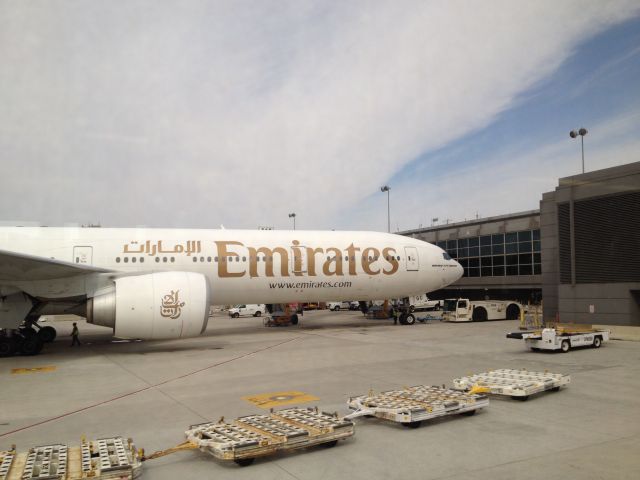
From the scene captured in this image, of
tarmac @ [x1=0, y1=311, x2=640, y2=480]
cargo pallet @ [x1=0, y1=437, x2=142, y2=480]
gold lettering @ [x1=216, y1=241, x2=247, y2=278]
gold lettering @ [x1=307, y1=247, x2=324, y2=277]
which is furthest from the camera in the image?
gold lettering @ [x1=307, y1=247, x2=324, y2=277]

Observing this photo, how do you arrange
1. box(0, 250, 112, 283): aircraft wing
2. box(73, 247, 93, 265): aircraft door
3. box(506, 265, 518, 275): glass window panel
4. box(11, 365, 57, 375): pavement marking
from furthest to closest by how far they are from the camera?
1. box(506, 265, 518, 275): glass window panel
2. box(73, 247, 93, 265): aircraft door
3. box(0, 250, 112, 283): aircraft wing
4. box(11, 365, 57, 375): pavement marking

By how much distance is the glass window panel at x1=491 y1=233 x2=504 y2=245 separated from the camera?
3617 centimetres

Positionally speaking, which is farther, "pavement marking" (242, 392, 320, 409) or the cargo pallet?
"pavement marking" (242, 392, 320, 409)

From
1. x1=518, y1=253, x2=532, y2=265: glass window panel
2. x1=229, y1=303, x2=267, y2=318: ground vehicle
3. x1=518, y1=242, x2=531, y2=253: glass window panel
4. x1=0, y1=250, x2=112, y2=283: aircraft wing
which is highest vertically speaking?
x1=518, y1=242, x2=531, y2=253: glass window panel

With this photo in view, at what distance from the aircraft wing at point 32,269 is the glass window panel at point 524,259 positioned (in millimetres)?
28730

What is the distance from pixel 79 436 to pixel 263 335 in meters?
13.6

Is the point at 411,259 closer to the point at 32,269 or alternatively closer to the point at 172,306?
the point at 172,306

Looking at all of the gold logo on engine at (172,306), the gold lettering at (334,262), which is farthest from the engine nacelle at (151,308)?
the gold lettering at (334,262)

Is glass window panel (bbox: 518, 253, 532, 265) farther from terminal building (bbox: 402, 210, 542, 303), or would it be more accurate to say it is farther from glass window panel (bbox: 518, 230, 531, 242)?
glass window panel (bbox: 518, 230, 531, 242)

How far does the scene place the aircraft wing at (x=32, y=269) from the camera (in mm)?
12672

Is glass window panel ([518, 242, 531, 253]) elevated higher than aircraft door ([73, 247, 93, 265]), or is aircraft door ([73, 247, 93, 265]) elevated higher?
glass window panel ([518, 242, 531, 253])

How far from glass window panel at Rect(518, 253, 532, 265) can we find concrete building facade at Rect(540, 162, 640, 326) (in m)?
9.84

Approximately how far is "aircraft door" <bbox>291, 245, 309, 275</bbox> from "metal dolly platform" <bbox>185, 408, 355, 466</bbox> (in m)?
13.4

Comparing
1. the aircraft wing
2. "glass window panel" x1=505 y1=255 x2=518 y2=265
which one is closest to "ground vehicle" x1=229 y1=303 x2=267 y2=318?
"glass window panel" x1=505 y1=255 x2=518 y2=265
